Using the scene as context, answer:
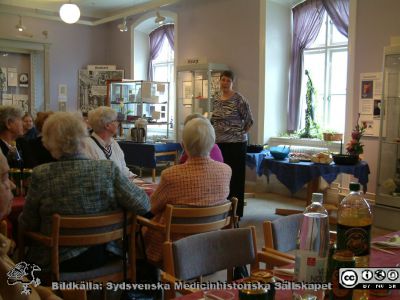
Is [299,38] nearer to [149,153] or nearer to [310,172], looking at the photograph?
[149,153]

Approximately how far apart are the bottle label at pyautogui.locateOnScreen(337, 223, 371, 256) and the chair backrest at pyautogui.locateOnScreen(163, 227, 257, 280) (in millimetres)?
649

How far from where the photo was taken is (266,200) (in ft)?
21.5

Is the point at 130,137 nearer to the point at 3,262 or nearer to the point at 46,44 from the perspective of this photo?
the point at 46,44

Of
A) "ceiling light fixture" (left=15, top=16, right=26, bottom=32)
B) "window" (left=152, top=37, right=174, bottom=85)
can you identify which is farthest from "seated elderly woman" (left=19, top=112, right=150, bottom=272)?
"window" (left=152, top=37, right=174, bottom=85)

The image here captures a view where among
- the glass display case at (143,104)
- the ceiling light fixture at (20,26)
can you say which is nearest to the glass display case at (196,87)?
the glass display case at (143,104)

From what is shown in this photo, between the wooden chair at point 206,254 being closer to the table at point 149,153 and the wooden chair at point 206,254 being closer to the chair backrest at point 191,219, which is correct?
the chair backrest at point 191,219

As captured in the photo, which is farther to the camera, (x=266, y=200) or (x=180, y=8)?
(x=180, y=8)

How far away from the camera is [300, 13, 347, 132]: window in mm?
6777

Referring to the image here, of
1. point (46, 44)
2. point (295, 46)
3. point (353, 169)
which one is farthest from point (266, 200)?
point (46, 44)

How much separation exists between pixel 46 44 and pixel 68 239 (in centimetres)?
848

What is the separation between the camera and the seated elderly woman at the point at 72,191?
225cm

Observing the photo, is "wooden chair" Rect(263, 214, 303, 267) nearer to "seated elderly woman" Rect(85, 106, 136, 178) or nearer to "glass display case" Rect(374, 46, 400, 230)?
"seated elderly woman" Rect(85, 106, 136, 178)

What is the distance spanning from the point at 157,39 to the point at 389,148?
20.7ft

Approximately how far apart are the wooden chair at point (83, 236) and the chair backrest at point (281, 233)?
81cm
